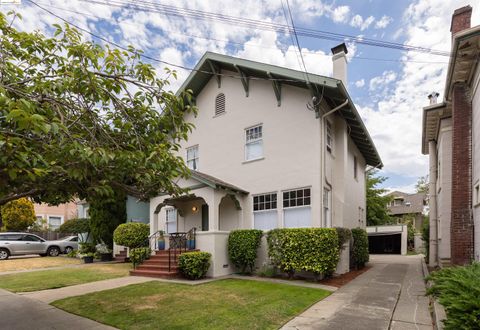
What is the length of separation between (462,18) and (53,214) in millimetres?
37428

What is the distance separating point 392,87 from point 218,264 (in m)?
12.1

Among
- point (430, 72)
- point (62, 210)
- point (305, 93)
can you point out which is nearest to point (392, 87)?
point (430, 72)

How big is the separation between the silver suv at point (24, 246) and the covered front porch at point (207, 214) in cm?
1005

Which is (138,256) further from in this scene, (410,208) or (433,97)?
(410,208)

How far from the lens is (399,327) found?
6160 millimetres

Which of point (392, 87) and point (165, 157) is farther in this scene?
point (392, 87)

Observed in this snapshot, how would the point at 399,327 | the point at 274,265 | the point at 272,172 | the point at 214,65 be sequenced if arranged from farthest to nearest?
the point at 214,65 < the point at 272,172 < the point at 274,265 < the point at 399,327

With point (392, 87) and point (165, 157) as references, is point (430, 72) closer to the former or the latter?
point (392, 87)

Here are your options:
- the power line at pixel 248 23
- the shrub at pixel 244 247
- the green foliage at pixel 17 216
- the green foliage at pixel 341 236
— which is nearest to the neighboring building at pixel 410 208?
the green foliage at pixel 341 236

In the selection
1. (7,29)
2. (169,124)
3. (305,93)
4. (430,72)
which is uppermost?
(430,72)

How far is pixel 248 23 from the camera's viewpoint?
398 inches

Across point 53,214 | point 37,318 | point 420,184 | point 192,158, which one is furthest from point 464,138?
point 420,184

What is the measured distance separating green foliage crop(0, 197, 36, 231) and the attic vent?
777 inches

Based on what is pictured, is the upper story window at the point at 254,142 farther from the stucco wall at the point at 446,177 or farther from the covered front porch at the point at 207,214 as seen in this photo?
the stucco wall at the point at 446,177
